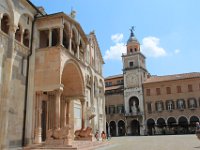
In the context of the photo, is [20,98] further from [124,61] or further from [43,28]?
[124,61]

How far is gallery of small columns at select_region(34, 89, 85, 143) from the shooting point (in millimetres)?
16859

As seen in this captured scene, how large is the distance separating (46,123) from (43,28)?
24.1ft

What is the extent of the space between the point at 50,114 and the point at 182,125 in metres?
39.3

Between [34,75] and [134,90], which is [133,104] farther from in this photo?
[34,75]

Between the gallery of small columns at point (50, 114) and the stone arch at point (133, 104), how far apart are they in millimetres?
34650

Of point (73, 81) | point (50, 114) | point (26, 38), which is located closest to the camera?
point (26, 38)

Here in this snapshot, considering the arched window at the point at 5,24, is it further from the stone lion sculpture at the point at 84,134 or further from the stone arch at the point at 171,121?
the stone arch at the point at 171,121

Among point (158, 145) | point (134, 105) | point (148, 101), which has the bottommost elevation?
point (158, 145)

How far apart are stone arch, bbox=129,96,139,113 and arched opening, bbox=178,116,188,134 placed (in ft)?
31.4

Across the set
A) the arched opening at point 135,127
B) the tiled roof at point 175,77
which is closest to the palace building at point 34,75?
the tiled roof at point 175,77

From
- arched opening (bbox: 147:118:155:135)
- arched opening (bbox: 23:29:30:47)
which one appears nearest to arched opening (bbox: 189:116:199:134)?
arched opening (bbox: 147:118:155:135)

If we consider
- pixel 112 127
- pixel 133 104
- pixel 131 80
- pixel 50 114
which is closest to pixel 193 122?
pixel 133 104

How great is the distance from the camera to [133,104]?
188 ft

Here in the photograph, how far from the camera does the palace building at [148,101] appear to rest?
171 ft
